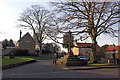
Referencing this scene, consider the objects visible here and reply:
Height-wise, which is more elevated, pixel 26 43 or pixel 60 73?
pixel 26 43

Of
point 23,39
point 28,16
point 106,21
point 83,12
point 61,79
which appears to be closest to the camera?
point 61,79

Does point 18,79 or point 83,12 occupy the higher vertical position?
point 83,12

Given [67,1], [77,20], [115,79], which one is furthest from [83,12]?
[115,79]

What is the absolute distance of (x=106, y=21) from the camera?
2169 cm

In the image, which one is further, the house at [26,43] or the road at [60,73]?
the house at [26,43]

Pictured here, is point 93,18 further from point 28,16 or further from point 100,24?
point 28,16

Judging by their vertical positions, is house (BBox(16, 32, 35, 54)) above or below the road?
above

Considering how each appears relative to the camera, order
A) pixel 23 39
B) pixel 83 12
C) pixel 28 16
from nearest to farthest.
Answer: pixel 83 12 < pixel 28 16 < pixel 23 39

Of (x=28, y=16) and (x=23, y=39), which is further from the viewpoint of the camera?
(x=23, y=39)

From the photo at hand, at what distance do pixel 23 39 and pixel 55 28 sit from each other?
40.5 meters

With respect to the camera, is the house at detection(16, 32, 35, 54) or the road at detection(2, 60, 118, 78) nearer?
the road at detection(2, 60, 118, 78)

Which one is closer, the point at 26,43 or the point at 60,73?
the point at 60,73

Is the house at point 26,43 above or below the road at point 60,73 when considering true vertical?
above

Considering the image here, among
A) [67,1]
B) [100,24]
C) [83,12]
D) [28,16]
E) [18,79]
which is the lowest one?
[18,79]
